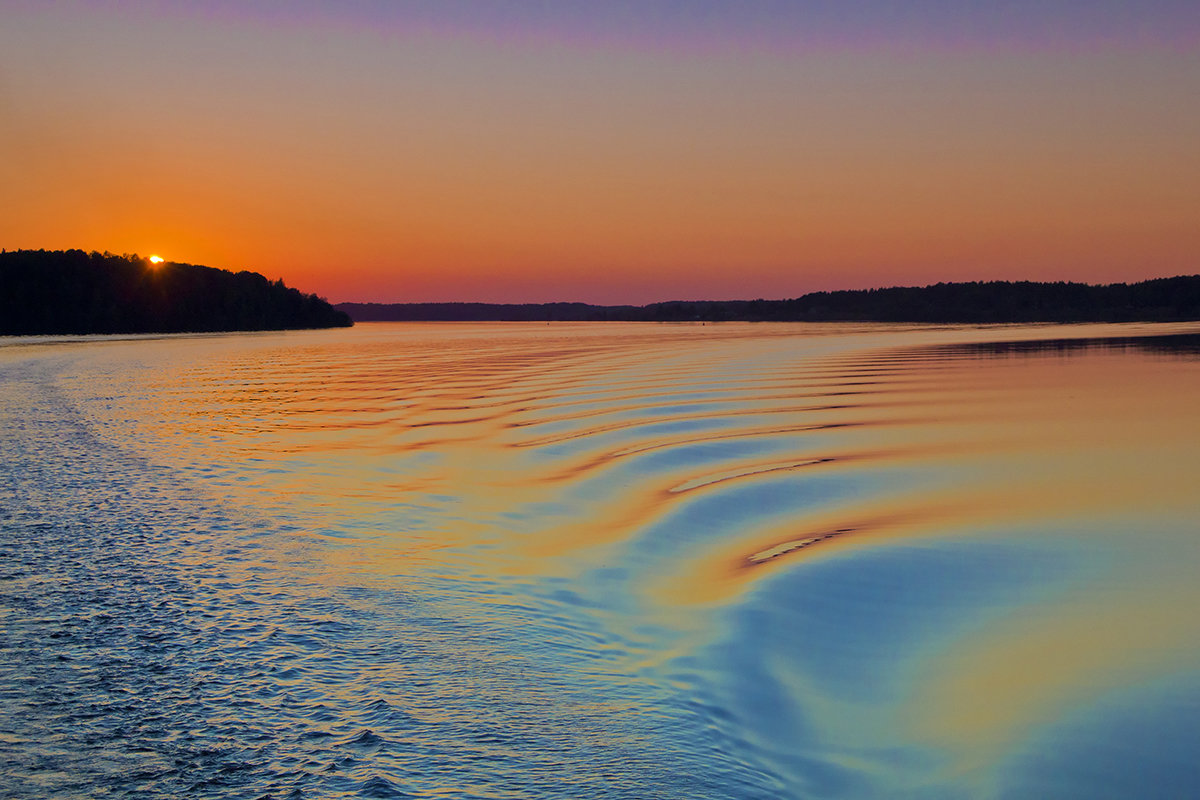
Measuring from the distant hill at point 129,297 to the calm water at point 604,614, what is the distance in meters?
115

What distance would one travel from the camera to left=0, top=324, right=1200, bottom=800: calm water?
4.20 metres

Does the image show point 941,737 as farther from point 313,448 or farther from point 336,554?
point 313,448

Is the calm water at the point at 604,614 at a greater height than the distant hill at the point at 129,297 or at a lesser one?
lesser

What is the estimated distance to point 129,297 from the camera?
125812 millimetres

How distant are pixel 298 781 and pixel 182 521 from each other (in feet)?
19.5

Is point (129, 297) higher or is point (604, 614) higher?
point (129, 297)

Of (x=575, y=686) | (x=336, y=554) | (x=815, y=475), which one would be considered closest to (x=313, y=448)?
(x=336, y=554)

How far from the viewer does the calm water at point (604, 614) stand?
4203 millimetres

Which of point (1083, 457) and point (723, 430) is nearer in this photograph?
point (1083, 457)

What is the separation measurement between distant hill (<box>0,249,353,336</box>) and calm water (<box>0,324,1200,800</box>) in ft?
377

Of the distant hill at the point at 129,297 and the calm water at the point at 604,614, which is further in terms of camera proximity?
the distant hill at the point at 129,297

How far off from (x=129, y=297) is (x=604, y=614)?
451 feet

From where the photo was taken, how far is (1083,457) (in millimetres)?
13047

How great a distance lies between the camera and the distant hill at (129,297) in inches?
4400
